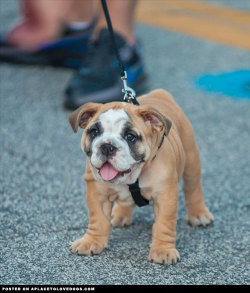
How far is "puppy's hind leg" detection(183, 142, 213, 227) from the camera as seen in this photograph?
9.67ft

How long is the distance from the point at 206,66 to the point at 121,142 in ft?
10.8

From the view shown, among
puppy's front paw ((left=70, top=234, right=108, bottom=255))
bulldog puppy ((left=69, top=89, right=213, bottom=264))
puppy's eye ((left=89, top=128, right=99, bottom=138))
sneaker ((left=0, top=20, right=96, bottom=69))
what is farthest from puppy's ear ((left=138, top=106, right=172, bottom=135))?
sneaker ((left=0, top=20, right=96, bottom=69))

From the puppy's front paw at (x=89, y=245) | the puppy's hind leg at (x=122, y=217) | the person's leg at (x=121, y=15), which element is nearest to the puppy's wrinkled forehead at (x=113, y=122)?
the puppy's front paw at (x=89, y=245)

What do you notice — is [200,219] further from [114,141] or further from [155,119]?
[114,141]

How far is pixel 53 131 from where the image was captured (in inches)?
169

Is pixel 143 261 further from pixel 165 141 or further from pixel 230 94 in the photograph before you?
pixel 230 94

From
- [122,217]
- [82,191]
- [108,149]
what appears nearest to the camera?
[108,149]

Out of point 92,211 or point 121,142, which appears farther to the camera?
A: point 92,211

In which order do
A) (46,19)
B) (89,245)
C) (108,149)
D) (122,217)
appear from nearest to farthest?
(108,149), (89,245), (122,217), (46,19)

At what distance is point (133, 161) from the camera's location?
2408 millimetres

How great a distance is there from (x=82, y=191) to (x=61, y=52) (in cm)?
227

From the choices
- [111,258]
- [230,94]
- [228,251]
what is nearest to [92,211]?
[111,258]

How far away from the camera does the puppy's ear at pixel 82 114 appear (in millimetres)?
2508

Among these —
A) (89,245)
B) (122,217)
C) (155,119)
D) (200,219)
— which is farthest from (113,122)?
(200,219)
